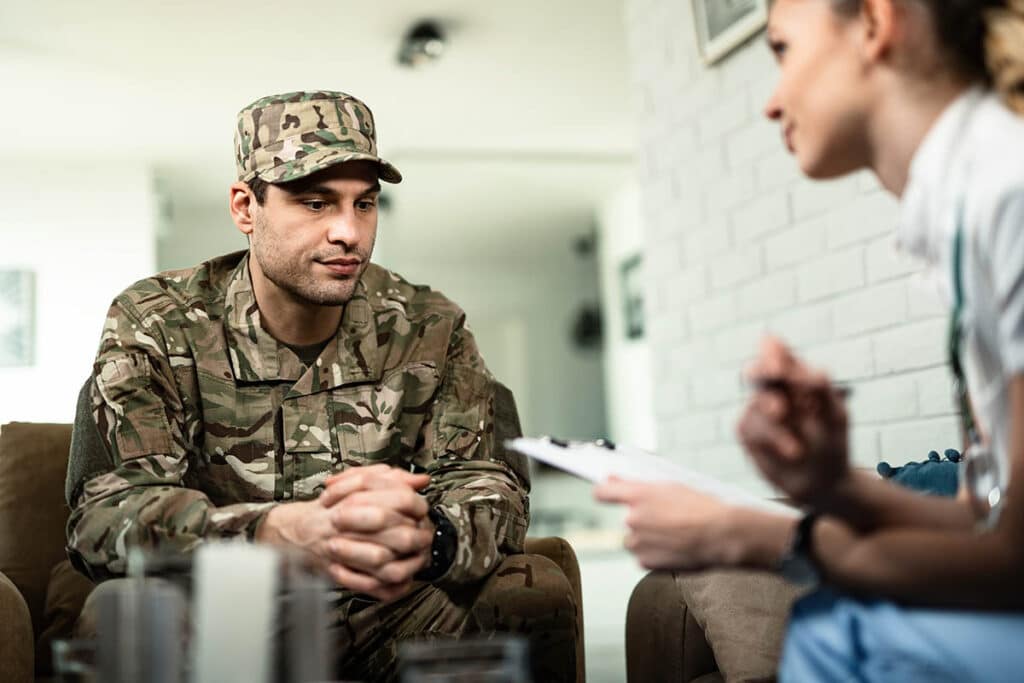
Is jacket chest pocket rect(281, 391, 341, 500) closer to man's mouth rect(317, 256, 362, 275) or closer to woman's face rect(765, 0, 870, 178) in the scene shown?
man's mouth rect(317, 256, 362, 275)

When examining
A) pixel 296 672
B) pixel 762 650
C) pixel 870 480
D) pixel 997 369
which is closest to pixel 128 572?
pixel 296 672

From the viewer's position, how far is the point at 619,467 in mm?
999

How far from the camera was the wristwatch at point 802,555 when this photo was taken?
800mm

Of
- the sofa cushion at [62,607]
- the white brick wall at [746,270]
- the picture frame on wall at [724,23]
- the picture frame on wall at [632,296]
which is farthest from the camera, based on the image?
the picture frame on wall at [632,296]

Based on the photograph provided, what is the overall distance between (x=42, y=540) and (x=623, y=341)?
609cm

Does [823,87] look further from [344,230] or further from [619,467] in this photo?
[344,230]

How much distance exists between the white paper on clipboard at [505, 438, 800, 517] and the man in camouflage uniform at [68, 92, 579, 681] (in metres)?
0.33

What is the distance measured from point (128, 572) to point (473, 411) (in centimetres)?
57

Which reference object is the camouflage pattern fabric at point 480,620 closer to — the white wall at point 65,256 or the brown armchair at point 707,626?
the brown armchair at point 707,626

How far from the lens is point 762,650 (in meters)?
1.47

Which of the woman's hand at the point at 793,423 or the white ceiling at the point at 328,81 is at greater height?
the white ceiling at the point at 328,81

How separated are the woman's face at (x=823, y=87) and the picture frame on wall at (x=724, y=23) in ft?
5.57

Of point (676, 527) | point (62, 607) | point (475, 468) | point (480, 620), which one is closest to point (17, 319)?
point (62, 607)

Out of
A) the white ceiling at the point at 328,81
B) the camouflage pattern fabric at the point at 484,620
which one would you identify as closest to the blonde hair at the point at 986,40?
the camouflage pattern fabric at the point at 484,620
